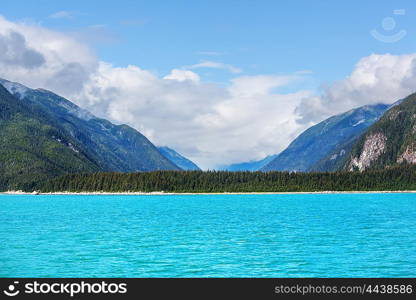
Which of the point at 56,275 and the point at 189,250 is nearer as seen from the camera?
the point at 56,275

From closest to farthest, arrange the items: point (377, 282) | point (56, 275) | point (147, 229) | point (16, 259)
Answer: point (377, 282)
point (56, 275)
point (16, 259)
point (147, 229)

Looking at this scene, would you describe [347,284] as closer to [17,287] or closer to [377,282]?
[377,282]

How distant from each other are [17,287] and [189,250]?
3431 cm

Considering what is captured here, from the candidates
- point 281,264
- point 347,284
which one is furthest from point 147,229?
point 347,284

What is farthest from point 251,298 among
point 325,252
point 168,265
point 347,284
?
point 325,252

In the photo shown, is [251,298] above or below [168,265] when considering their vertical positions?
below

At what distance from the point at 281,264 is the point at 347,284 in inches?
610

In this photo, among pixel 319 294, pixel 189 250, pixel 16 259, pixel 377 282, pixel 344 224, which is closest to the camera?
pixel 319 294

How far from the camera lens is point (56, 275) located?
5297cm

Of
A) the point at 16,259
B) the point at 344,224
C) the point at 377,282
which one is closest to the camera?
the point at 377,282

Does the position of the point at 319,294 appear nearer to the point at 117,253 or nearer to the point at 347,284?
the point at 347,284

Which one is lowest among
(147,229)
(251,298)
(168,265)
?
(251,298)

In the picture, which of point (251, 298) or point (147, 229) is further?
point (147, 229)

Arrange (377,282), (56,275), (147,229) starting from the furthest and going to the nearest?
(147,229)
(56,275)
(377,282)
